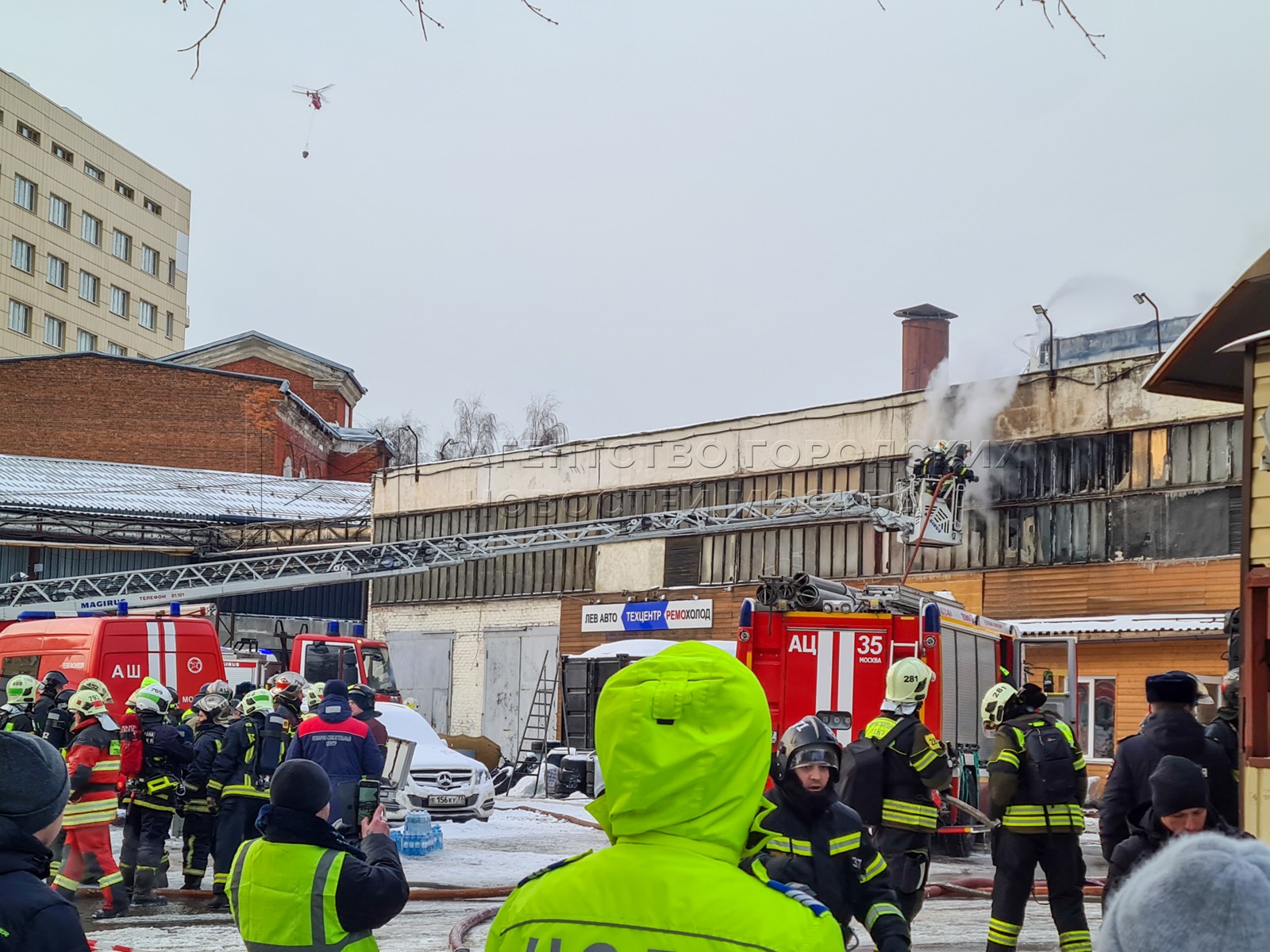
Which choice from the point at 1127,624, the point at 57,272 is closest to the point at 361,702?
the point at 1127,624

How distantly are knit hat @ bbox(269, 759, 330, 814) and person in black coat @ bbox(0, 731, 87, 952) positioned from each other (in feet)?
3.98

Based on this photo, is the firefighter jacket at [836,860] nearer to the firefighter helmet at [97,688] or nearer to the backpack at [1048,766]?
the backpack at [1048,766]

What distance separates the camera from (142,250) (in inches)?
2827

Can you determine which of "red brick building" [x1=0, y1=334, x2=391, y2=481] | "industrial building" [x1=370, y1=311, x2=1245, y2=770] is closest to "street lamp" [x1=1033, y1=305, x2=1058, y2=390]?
"industrial building" [x1=370, y1=311, x2=1245, y2=770]

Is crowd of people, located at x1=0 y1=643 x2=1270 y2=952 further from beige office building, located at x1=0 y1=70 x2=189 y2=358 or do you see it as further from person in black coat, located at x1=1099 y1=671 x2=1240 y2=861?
beige office building, located at x1=0 y1=70 x2=189 y2=358

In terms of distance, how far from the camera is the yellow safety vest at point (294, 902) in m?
4.65

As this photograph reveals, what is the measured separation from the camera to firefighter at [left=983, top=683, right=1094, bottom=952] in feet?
24.6

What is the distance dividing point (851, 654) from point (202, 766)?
6.41 meters

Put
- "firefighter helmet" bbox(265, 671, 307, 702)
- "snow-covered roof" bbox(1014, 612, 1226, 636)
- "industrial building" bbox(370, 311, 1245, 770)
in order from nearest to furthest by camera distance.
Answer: "firefighter helmet" bbox(265, 671, 307, 702), "snow-covered roof" bbox(1014, 612, 1226, 636), "industrial building" bbox(370, 311, 1245, 770)

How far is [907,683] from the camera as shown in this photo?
7.90m

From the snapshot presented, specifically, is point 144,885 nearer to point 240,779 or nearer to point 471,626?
Result: point 240,779

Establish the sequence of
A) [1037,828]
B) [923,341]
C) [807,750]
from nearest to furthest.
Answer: [807,750]
[1037,828]
[923,341]

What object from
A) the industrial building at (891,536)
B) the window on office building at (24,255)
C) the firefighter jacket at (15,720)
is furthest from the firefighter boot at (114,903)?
the window on office building at (24,255)

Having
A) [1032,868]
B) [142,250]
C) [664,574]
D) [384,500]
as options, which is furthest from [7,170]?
[1032,868]
